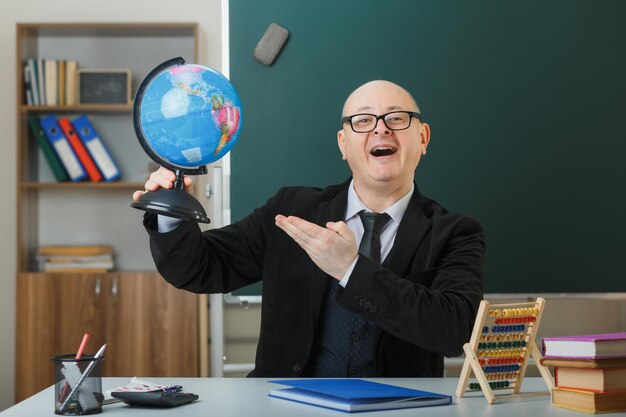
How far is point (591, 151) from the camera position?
3.92m

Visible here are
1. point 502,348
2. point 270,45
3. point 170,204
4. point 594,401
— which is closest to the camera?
point 594,401

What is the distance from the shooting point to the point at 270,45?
12.5 feet

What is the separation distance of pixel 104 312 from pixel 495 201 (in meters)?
2.23

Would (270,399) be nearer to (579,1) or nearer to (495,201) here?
(495,201)

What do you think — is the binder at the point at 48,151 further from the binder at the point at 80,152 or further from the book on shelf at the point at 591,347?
the book on shelf at the point at 591,347

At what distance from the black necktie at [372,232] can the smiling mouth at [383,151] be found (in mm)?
195

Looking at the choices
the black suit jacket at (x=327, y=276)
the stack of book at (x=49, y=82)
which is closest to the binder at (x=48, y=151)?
the stack of book at (x=49, y=82)

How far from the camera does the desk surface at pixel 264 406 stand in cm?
176

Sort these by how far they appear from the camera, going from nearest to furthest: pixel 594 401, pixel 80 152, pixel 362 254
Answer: pixel 594 401, pixel 362 254, pixel 80 152

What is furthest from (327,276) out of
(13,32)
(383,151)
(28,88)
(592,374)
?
(13,32)

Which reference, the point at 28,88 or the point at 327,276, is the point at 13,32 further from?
the point at 327,276

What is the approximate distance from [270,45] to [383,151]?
123 centimetres

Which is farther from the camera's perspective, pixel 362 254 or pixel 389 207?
pixel 389 207

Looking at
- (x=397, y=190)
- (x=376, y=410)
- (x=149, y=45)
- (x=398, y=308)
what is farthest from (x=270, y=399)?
(x=149, y=45)
